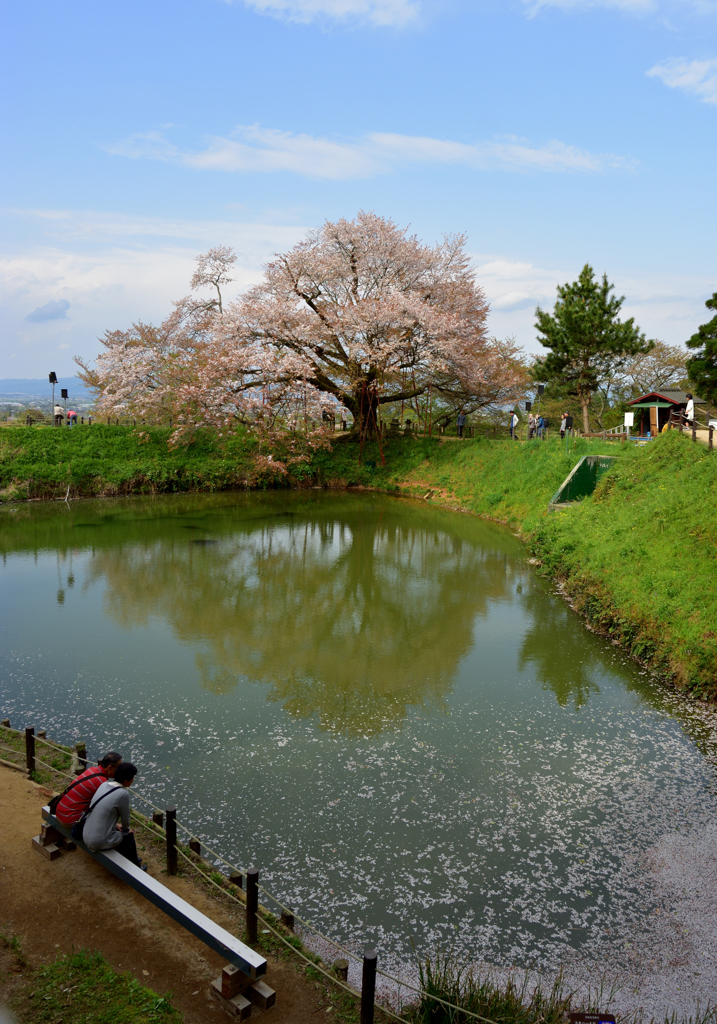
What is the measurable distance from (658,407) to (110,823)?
27859 mm

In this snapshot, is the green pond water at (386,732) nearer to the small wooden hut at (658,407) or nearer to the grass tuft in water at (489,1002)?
the grass tuft in water at (489,1002)

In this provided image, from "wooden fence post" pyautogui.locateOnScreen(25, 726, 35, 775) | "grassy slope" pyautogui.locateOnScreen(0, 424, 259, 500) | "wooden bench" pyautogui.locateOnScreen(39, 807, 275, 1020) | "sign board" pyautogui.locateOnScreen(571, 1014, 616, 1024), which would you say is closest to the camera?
"sign board" pyautogui.locateOnScreen(571, 1014, 616, 1024)

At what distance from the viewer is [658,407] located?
1101 inches

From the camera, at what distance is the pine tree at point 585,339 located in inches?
1284

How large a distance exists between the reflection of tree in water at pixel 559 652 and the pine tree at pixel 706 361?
23.8 meters

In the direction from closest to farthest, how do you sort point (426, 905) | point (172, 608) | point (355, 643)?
point (426, 905)
point (355, 643)
point (172, 608)

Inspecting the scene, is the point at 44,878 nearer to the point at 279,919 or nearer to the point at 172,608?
the point at 279,919

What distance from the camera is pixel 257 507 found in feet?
81.8

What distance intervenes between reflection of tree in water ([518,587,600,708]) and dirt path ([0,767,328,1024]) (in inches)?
225

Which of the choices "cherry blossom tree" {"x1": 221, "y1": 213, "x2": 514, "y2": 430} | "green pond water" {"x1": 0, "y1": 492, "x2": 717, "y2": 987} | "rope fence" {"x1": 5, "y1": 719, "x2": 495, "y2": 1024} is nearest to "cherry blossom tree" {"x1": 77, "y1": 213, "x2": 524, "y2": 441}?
"cherry blossom tree" {"x1": 221, "y1": 213, "x2": 514, "y2": 430}

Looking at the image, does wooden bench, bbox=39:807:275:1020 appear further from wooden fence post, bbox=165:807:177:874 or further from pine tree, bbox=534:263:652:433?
pine tree, bbox=534:263:652:433

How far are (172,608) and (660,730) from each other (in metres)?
8.49

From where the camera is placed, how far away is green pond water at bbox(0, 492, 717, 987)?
5.39 metres

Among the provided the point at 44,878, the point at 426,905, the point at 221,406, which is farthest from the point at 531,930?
the point at 221,406
